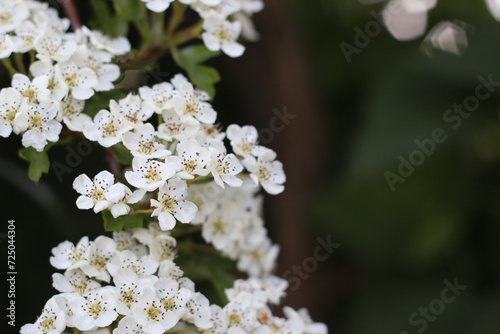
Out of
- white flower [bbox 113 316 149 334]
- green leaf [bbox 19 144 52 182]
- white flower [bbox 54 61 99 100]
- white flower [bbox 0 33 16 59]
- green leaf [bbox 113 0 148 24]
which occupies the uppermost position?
green leaf [bbox 113 0 148 24]

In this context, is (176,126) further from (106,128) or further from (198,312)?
(198,312)

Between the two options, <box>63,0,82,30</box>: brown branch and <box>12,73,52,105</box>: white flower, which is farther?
<box>63,0,82,30</box>: brown branch

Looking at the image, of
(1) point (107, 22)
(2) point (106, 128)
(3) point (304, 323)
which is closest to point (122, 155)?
(2) point (106, 128)

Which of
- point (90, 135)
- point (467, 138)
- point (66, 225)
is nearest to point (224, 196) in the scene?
point (90, 135)

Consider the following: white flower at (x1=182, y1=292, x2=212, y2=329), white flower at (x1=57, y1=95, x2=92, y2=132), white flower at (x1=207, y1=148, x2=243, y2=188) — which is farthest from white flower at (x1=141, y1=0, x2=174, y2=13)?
white flower at (x1=182, y1=292, x2=212, y2=329)

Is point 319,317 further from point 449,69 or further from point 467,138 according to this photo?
point 449,69

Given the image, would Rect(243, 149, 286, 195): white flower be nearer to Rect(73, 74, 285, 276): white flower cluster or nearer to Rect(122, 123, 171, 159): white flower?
Rect(73, 74, 285, 276): white flower cluster
